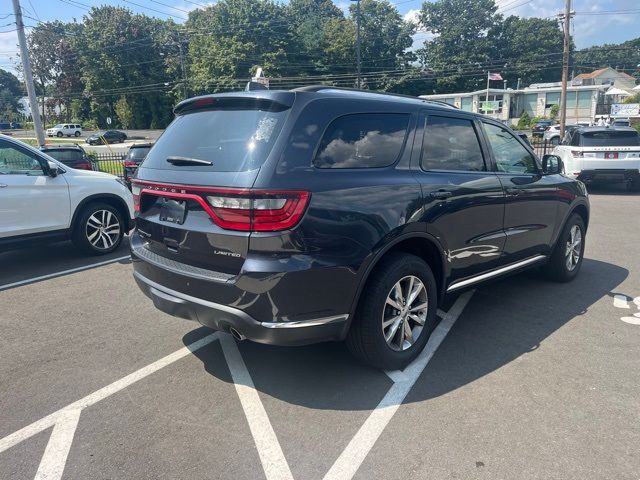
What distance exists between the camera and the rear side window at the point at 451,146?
371cm

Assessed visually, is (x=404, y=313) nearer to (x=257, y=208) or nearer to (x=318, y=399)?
(x=318, y=399)

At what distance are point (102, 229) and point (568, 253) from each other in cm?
606

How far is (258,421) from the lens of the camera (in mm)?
2943

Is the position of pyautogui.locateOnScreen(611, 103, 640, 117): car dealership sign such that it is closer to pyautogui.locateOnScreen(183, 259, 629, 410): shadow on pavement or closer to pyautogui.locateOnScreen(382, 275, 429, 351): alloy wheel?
pyautogui.locateOnScreen(183, 259, 629, 410): shadow on pavement

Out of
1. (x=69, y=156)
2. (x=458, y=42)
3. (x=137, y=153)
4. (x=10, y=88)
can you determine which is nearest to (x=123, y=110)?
(x=458, y=42)

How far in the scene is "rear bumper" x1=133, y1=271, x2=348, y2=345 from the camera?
2.84m

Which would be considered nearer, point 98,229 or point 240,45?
point 98,229

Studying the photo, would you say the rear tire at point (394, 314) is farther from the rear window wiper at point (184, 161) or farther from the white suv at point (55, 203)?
the white suv at point (55, 203)

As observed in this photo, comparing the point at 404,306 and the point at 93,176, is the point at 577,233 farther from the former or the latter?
the point at 93,176

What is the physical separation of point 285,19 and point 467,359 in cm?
6829

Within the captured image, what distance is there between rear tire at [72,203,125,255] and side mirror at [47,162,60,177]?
0.61 m

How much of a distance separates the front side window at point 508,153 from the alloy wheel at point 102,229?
527cm

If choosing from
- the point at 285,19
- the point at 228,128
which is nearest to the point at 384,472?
the point at 228,128

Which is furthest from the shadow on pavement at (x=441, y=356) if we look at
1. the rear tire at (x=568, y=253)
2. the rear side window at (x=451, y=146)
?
the rear side window at (x=451, y=146)
